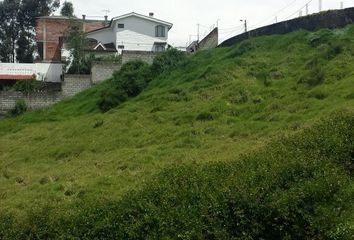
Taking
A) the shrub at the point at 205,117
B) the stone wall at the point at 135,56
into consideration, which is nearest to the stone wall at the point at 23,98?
the stone wall at the point at 135,56

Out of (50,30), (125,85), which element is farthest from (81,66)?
(50,30)

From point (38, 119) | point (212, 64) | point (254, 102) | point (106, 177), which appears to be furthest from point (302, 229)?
point (38, 119)

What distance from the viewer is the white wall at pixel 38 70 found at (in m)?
36.8

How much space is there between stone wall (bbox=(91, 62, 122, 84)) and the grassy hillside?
2944 millimetres

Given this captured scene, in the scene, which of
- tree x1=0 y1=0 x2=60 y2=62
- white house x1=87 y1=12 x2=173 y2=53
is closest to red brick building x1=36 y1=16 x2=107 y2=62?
tree x1=0 y1=0 x2=60 y2=62

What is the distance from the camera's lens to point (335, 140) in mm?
12195

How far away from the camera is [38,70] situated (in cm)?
3725

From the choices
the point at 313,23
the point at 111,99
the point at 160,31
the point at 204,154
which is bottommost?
the point at 204,154

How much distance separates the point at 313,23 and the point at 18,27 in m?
31.0

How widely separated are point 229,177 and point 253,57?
517 inches

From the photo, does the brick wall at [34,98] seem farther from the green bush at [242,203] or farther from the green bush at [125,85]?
the green bush at [242,203]

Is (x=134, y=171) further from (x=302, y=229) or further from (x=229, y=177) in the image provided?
(x=302, y=229)

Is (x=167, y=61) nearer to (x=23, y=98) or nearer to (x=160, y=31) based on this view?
(x=23, y=98)

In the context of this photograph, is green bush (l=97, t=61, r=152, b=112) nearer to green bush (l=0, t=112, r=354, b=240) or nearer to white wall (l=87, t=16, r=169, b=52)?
white wall (l=87, t=16, r=169, b=52)
